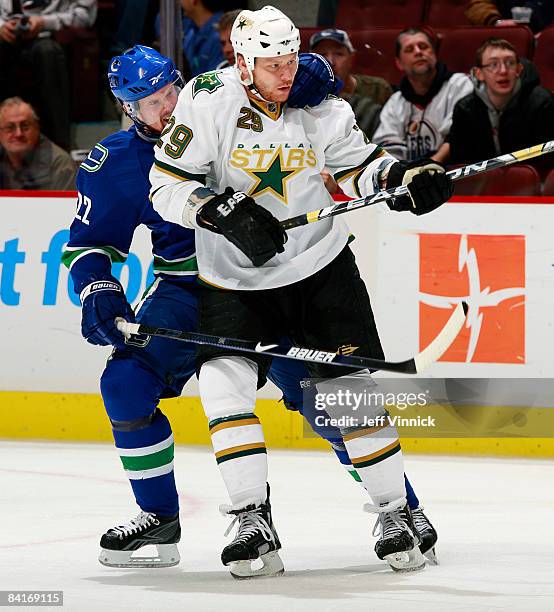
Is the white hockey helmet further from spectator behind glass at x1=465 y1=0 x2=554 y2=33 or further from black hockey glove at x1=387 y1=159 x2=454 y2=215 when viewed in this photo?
spectator behind glass at x1=465 y1=0 x2=554 y2=33

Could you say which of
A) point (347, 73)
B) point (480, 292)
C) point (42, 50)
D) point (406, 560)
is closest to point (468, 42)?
point (347, 73)

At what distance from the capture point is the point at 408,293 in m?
4.53

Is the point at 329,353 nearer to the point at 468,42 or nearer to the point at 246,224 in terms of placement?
the point at 246,224

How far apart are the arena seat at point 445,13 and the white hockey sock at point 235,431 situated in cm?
292

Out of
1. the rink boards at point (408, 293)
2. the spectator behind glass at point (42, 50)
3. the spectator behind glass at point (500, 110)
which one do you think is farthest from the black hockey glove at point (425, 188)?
the spectator behind glass at point (42, 50)

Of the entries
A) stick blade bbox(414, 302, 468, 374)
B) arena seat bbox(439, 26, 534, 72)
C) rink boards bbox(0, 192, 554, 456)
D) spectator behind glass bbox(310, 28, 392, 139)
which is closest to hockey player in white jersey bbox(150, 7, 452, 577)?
stick blade bbox(414, 302, 468, 374)

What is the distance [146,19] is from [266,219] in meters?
2.68

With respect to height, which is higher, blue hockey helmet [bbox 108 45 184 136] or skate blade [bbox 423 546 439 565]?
blue hockey helmet [bbox 108 45 184 136]

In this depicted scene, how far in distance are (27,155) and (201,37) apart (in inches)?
31.2

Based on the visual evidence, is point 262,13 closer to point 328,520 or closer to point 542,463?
point 328,520

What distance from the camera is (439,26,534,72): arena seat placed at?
493 cm

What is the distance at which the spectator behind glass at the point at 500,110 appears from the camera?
466cm

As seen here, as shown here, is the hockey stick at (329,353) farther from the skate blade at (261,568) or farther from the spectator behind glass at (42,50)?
the spectator behind glass at (42,50)

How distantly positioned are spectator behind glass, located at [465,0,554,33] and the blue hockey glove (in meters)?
2.50
